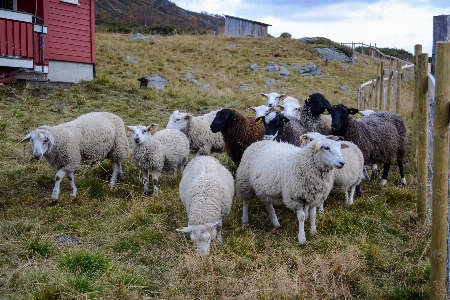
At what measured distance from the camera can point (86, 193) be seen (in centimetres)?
758

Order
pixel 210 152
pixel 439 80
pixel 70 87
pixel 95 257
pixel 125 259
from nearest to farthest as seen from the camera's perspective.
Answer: pixel 439 80 < pixel 95 257 < pixel 125 259 < pixel 210 152 < pixel 70 87

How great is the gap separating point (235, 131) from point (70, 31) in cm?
1138

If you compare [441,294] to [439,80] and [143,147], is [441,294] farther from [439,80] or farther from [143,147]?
[143,147]

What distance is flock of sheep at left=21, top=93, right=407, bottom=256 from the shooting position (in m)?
5.82

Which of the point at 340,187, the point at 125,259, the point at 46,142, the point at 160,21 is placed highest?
the point at 160,21

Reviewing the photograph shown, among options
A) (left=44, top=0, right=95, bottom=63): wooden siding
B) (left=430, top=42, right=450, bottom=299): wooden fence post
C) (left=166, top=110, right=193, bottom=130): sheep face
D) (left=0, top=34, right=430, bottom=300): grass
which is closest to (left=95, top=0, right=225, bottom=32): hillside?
(left=44, top=0, right=95, bottom=63): wooden siding

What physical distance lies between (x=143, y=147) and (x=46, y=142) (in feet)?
5.28

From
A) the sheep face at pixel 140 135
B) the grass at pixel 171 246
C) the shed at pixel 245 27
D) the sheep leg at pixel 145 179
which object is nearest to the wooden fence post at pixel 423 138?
the grass at pixel 171 246

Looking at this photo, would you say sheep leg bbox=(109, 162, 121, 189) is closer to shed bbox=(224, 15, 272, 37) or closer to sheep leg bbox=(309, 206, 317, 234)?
→ sheep leg bbox=(309, 206, 317, 234)

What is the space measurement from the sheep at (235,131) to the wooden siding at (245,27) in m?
41.4

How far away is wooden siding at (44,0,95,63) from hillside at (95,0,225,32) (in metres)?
57.2

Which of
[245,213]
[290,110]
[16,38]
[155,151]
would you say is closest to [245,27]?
[16,38]

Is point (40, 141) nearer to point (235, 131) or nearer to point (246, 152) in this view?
point (246, 152)

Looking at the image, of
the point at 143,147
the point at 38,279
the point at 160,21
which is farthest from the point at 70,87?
the point at 160,21
